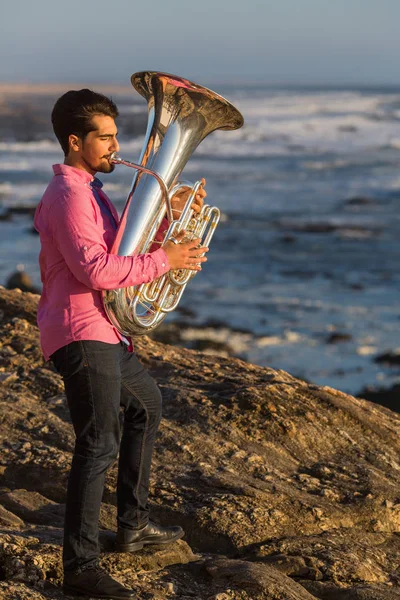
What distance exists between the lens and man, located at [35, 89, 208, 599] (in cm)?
348

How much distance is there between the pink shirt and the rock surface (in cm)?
99

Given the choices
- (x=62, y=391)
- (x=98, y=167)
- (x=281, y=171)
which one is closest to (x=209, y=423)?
(x=62, y=391)

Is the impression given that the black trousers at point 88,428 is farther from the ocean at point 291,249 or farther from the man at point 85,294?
the ocean at point 291,249

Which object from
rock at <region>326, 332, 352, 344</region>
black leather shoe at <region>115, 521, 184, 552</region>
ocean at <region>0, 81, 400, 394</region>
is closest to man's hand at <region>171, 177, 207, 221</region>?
black leather shoe at <region>115, 521, 184, 552</region>

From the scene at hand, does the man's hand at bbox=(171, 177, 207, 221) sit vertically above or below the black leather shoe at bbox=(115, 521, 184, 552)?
above

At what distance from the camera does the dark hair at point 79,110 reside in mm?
3566

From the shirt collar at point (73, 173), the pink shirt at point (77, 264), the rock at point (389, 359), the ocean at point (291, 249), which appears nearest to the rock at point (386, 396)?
the ocean at point (291, 249)

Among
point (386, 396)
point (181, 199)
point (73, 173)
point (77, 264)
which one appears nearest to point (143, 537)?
point (77, 264)

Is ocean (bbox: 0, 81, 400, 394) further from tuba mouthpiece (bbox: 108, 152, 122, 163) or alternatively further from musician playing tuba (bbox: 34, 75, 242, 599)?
tuba mouthpiece (bbox: 108, 152, 122, 163)

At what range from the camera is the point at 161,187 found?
380 cm

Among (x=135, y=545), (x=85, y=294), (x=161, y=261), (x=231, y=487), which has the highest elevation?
(x=161, y=261)

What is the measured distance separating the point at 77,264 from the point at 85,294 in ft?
0.54

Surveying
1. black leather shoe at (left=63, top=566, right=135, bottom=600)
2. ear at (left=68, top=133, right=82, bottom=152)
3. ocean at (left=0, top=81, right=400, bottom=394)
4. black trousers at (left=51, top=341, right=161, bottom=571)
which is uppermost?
ear at (left=68, top=133, right=82, bottom=152)

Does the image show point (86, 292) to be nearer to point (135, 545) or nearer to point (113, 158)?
point (113, 158)
